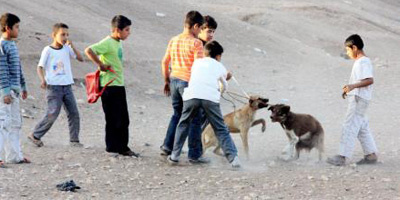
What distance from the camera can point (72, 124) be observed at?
9.38 metres

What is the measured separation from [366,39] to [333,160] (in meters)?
21.2

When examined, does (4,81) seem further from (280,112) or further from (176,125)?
(280,112)

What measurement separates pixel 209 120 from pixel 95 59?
1.47 meters

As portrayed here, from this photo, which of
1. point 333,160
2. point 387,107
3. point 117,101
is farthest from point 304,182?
point 387,107

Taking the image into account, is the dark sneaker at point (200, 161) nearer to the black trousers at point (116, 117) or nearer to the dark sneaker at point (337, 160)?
the black trousers at point (116, 117)

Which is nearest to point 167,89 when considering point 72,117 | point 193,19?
point 193,19

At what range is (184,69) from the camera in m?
8.55

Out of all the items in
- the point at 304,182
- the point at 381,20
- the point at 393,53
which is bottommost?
the point at 304,182

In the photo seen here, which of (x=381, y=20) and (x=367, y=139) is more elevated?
(x=381, y=20)

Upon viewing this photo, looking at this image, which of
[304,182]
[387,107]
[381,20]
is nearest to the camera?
[304,182]

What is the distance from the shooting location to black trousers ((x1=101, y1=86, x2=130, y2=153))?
8.77 metres

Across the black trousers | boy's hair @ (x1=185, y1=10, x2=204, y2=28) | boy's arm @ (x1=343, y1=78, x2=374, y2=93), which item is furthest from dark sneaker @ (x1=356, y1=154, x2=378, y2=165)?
the black trousers

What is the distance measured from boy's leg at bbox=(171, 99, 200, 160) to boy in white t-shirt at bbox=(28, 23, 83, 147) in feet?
5.11

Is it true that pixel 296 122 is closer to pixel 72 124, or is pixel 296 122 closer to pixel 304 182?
pixel 304 182
